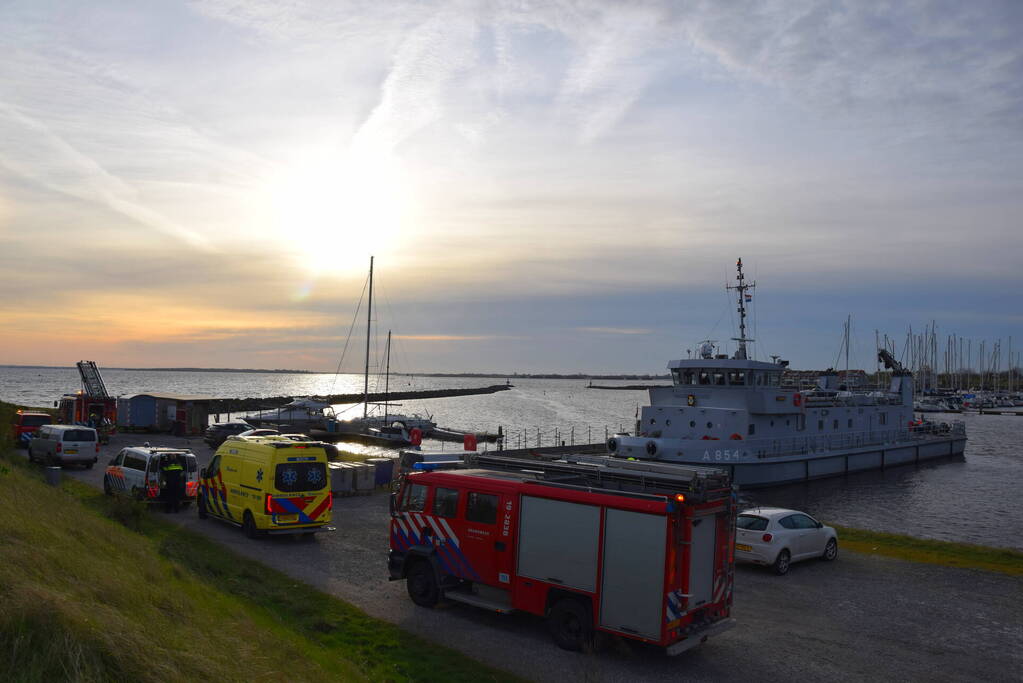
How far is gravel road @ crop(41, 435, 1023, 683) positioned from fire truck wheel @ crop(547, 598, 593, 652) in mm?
198

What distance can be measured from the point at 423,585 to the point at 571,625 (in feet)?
10.8

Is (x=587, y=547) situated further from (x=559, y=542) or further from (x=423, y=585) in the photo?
(x=423, y=585)

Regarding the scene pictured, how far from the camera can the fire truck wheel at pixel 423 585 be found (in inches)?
510

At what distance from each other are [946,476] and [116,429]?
179 ft

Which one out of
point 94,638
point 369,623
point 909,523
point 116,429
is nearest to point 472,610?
point 369,623

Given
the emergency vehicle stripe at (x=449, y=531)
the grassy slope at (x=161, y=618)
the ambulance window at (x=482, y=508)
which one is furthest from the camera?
the emergency vehicle stripe at (x=449, y=531)

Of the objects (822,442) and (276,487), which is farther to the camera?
(822,442)

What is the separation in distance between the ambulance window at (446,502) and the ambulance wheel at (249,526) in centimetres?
711

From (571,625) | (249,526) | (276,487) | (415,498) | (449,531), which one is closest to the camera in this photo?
(571,625)

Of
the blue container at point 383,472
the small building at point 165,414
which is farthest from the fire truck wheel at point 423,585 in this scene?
the small building at point 165,414

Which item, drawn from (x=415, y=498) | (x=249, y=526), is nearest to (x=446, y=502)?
(x=415, y=498)

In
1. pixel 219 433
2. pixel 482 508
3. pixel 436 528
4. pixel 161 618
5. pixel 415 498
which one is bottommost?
pixel 219 433

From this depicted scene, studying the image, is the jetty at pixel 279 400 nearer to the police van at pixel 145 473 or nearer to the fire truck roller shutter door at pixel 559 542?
the police van at pixel 145 473

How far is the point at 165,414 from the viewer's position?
45656 millimetres
